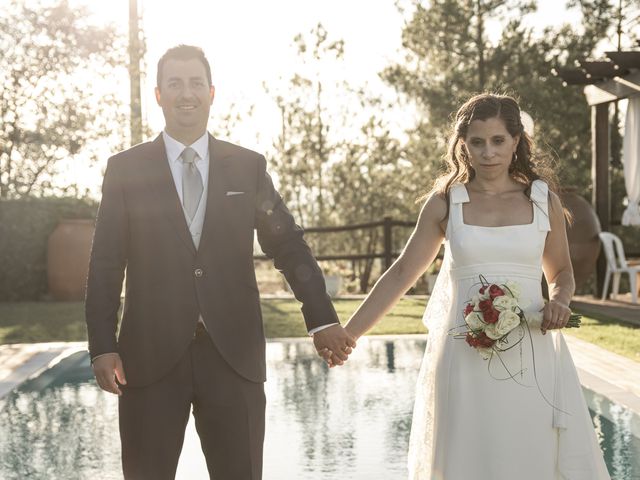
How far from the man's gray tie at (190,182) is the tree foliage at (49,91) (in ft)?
57.4

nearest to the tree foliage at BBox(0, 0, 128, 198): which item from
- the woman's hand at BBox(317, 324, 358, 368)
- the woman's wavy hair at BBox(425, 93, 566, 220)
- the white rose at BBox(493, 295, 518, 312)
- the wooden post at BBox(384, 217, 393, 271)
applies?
the wooden post at BBox(384, 217, 393, 271)

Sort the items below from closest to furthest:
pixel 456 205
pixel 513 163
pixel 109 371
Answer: pixel 109 371 < pixel 456 205 < pixel 513 163

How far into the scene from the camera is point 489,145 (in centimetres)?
359

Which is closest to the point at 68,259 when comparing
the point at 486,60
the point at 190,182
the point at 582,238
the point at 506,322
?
the point at 582,238

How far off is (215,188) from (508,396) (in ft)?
4.00

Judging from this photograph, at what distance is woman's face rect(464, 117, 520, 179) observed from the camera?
3.59 meters

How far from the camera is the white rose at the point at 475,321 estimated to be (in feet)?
11.2

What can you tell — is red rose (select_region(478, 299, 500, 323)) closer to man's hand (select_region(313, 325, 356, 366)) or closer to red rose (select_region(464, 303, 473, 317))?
red rose (select_region(464, 303, 473, 317))

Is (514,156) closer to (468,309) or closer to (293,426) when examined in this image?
(468,309)

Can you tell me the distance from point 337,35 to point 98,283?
18.5 meters

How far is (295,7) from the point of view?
835 inches

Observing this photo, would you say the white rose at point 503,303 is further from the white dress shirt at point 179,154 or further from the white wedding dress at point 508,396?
the white dress shirt at point 179,154

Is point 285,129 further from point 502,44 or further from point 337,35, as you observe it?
point 502,44

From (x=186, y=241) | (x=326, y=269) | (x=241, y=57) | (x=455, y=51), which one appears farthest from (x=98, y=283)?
(x=455, y=51)
